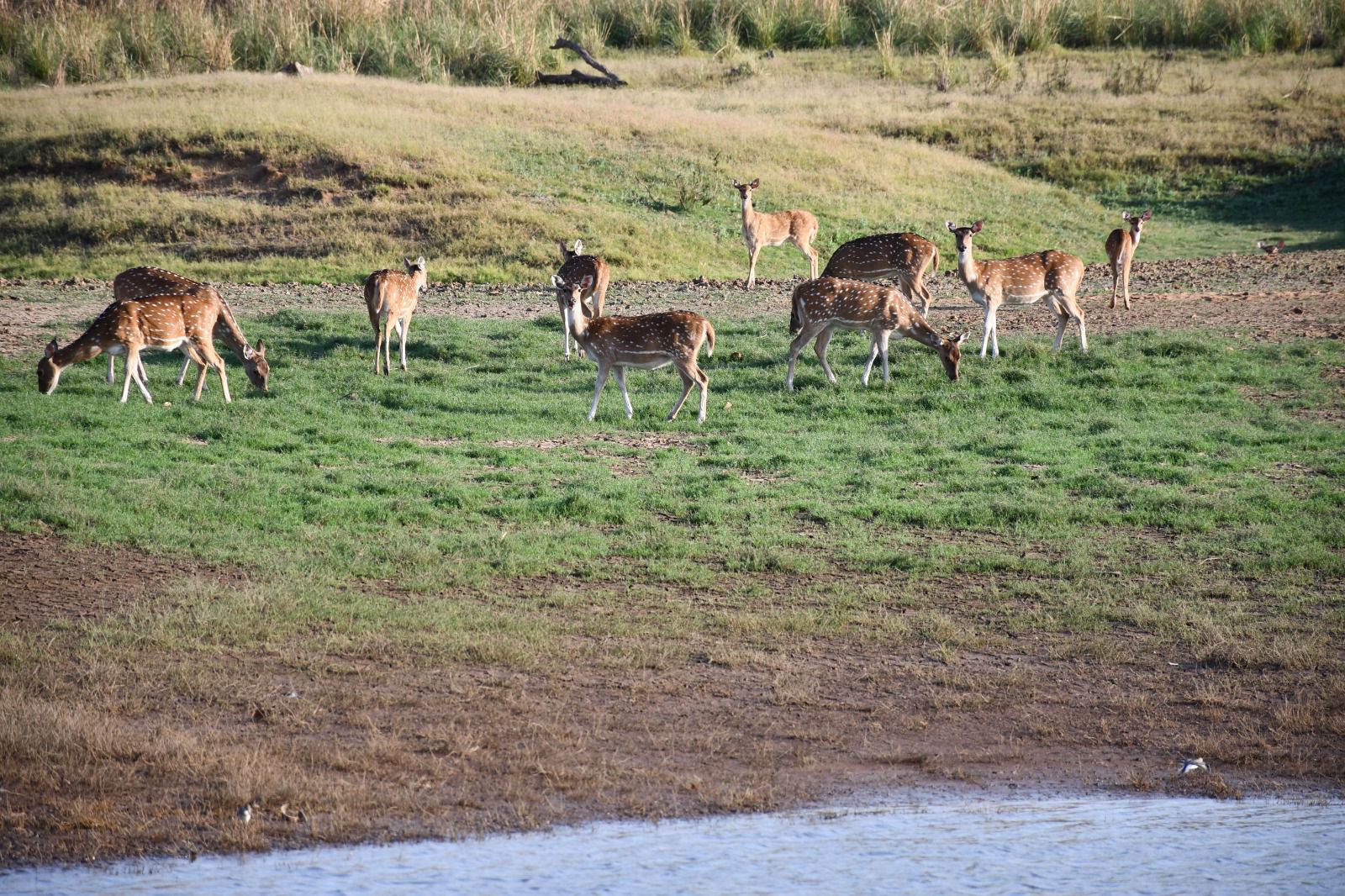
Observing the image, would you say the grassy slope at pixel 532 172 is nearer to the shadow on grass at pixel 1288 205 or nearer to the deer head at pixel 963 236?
the shadow on grass at pixel 1288 205

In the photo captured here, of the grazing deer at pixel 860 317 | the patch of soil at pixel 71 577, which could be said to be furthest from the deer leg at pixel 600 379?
the patch of soil at pixel 71 577

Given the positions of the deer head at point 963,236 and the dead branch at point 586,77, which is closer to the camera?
the deer head at point 963,236

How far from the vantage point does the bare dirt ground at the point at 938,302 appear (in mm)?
18094

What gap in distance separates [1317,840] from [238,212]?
20.6 meters

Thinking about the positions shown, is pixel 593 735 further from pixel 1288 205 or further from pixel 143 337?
pixel 1288 205

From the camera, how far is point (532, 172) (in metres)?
26.2

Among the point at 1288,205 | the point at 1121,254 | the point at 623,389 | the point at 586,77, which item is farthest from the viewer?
the point at 586,77

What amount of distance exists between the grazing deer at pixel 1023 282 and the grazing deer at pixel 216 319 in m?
7.93

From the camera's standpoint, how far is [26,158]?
26.3 m

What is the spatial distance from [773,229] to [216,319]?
10.2 metres

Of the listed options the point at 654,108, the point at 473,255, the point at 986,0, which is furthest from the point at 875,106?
the point at 473,255

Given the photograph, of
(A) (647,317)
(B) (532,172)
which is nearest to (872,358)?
(A) (647,317)

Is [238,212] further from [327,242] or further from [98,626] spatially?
[98,626]

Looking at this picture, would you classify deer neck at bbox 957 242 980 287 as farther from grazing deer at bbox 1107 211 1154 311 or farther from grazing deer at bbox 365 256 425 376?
grazing deer at bbox 365 256 425 376
